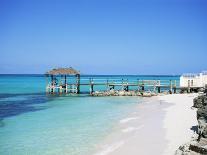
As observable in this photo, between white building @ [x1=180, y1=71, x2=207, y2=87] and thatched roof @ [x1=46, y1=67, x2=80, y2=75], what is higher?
thatched roof @ [x1=46, y1=67, x2=80, y2=75]

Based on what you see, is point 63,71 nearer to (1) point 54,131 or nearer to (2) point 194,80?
(2) point 194,80

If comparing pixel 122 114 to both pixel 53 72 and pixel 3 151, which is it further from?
pixel 53 72

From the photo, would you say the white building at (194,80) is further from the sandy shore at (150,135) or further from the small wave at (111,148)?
the small wave at (111,148)

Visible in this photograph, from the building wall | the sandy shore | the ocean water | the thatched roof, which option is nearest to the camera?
the sandy shore

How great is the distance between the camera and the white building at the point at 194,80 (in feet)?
114

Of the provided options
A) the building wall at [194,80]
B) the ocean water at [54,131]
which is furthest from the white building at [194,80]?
the ocean water at [54,131]

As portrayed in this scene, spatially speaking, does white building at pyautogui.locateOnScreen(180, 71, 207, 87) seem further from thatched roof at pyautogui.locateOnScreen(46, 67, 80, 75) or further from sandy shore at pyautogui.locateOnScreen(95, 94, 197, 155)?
sandy shore at pyautogui.locateOnScreen(95, 94, 197, 155)

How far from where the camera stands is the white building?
34.6 m

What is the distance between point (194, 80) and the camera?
35188 mm

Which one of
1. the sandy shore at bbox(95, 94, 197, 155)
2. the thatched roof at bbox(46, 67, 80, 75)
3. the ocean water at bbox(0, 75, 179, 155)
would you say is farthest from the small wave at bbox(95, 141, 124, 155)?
the thatched roof at bbox(46, 67, 80, 75)

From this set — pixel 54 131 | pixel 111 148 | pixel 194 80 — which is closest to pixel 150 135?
pixel 111 148

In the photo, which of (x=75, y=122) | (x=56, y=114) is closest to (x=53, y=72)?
(x=56, y=114)

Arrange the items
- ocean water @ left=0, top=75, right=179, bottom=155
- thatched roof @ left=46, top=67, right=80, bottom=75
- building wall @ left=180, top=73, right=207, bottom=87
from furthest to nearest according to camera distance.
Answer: thatched roof @ left=46, top=67, right=80, bottom=75 < building wall @ left=180, top=73, right=207, bottom=87 < ocean water @ left=0, top=75, right=179, bottom=155

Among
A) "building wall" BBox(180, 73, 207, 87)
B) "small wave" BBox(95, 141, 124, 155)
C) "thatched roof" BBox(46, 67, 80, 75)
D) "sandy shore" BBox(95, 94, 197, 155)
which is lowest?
"small wave" BBox(95, 141, 124, 155)
